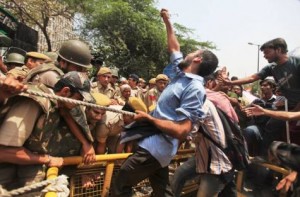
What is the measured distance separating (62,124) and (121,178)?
0.66m

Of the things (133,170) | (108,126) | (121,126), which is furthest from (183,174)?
(133,170)

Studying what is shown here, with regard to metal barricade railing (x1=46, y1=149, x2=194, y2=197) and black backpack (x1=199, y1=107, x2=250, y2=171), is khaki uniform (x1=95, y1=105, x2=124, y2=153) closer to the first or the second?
metal barricade railing (x1=46, y1=149, x2=194, y2=197)

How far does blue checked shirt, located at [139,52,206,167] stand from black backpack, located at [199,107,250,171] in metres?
0.66

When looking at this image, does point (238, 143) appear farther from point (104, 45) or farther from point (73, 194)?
point (104, 45)

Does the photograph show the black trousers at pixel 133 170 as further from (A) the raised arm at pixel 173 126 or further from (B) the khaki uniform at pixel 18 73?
(B) the khaki uniform at pixel 18 73

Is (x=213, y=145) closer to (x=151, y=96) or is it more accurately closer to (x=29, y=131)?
(x=29, y=131)

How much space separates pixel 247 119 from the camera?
16.4 ft

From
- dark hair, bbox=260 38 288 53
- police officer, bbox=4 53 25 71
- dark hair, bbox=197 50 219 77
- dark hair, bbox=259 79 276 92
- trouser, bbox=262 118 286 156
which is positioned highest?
dark hair, bbox=260 38 288 53

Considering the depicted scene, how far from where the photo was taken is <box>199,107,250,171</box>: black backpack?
10.7 ft

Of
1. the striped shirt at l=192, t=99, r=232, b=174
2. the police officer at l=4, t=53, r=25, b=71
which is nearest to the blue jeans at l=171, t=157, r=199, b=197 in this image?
the striped shirt at l=192, t=99, r=232, b=174

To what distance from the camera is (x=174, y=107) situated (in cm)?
270

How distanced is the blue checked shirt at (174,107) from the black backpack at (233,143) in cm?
66

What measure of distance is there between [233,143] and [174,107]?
3.11 ft

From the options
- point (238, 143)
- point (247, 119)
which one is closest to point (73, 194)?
point (238, 143)
